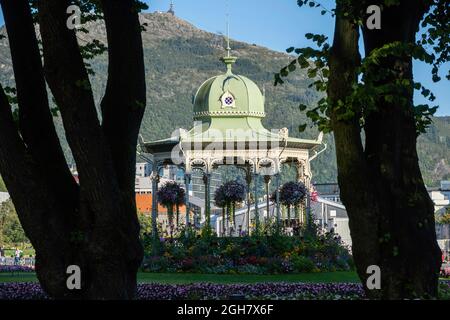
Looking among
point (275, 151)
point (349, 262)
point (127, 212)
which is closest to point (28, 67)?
point (127, 212)

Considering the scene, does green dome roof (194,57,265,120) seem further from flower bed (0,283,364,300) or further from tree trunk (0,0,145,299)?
tree trunk (0,0,145,299)

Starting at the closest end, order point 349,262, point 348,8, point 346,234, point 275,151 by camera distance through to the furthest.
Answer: point 348,8 < point 349,262 < point 275,151 < point 346,234

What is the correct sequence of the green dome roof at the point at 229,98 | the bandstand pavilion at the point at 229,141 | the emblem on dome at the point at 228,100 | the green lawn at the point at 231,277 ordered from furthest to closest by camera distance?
the emblem on dome at the point at 228,100
the green dome roof at the point at 229,98
the bandstand pavilion at the point at 229,141
the green lawn at the point at 231,277

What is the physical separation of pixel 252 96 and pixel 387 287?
25.8 m

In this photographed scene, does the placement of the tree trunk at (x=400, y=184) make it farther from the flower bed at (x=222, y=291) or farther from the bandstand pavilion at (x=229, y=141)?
the bandstand pavilion at (x=229, y=141)

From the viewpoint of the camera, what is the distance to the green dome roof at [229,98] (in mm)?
37344

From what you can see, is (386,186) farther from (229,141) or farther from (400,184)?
(229,141)

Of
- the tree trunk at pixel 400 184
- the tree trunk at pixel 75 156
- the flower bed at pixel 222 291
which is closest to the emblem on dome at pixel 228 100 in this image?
the flower bed at pixel 222 291

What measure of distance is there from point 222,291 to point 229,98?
69.0 feet

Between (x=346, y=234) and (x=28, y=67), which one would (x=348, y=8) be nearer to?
(x=28, y=67)

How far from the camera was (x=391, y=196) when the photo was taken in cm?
1249
